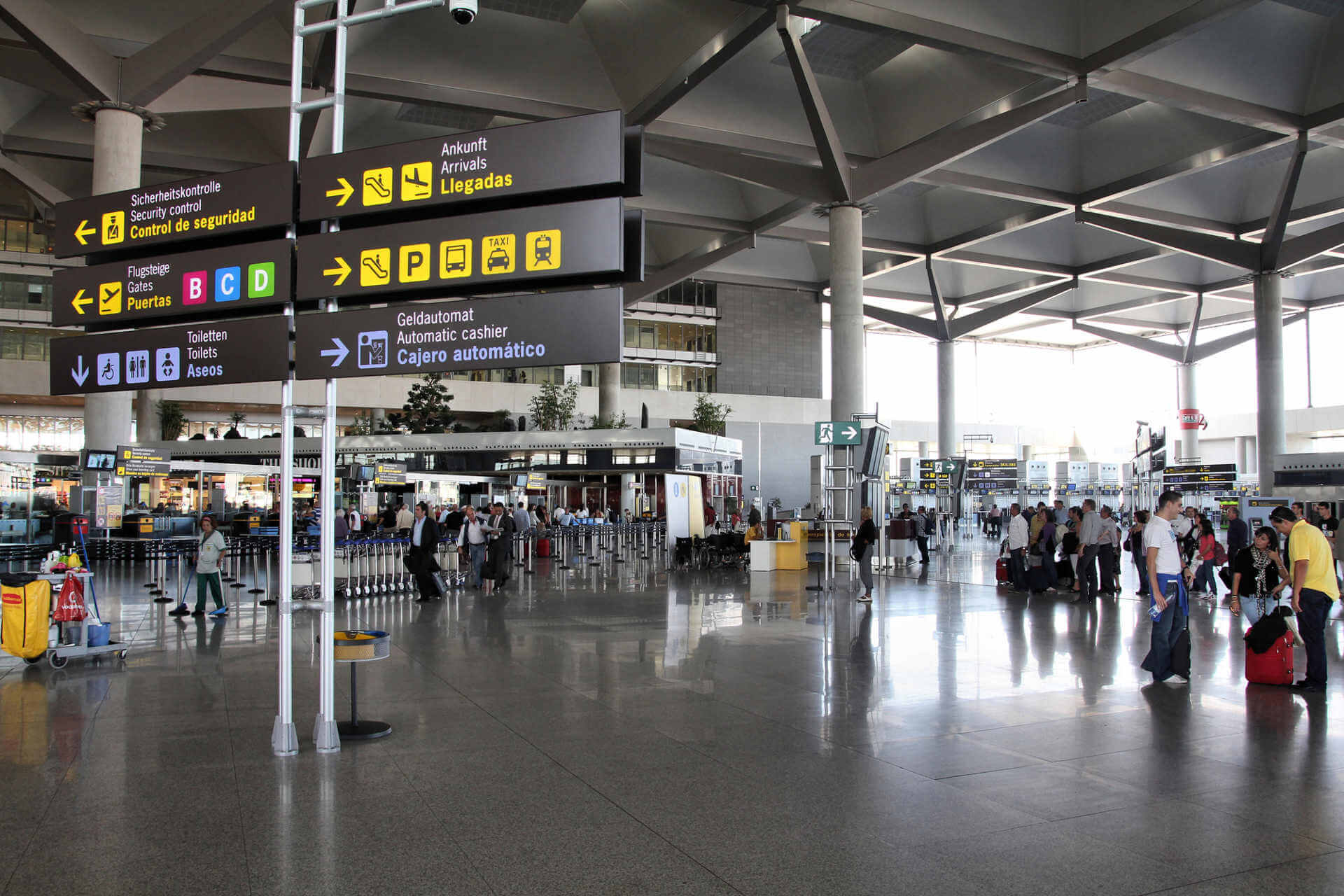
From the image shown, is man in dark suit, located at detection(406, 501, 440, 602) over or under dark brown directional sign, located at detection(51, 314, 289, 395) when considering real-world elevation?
under

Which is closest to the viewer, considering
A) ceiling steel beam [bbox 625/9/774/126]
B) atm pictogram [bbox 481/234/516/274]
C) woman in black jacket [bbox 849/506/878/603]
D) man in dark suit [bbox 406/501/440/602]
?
atm pictogram [bbox 481/234/516/274]

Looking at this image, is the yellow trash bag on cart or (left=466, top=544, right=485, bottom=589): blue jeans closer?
the yellow trash bag on cart

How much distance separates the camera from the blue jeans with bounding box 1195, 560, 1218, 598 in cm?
1578

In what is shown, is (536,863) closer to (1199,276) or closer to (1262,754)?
(1262,754)

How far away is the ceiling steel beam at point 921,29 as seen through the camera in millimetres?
22688

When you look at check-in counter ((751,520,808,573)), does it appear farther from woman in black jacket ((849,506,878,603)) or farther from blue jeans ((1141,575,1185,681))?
blue jeans ((1141,575,1185,681))

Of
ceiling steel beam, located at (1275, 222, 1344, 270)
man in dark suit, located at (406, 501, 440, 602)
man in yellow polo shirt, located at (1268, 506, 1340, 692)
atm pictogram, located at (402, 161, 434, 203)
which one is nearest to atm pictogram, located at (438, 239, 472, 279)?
atm pictogram, located at (402, 161, 434, 203)

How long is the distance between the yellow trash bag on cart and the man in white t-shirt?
32.9 ft

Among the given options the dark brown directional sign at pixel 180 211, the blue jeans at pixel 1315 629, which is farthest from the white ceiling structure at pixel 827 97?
the blue jeans at pixel 1315 629

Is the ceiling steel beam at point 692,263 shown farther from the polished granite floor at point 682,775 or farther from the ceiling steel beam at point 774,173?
the polished granite floor at point 682,775

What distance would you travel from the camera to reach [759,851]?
4.26 metres

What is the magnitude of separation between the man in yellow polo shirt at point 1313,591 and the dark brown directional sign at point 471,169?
6.44m

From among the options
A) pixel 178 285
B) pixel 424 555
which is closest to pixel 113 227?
pixel 178 285

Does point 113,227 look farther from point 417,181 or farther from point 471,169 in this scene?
point 471,169
